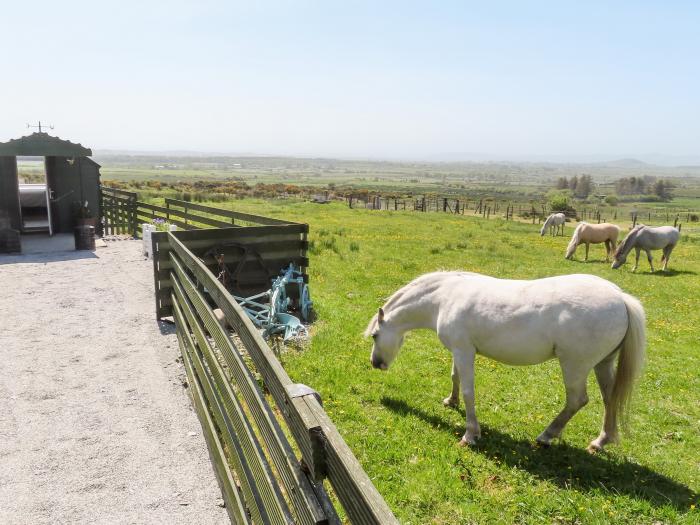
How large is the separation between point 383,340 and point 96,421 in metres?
3.33

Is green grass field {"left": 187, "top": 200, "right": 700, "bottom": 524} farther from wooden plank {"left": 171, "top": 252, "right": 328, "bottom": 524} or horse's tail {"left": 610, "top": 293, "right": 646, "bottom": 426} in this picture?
wooden plank {"left": 171, "top": 252, "right": 328, "bottom": 524}

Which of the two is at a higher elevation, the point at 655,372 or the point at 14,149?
Result: the point at 14,149

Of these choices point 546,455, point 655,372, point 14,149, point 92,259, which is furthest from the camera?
point 14,149

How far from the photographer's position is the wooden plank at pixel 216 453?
11.5 feet

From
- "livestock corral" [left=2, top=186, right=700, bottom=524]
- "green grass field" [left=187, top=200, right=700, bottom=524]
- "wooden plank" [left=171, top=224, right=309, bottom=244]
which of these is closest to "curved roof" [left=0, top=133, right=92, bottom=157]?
"livestock corral" [left=2, top=186, right=700, bottom=524]

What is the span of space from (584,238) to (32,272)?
18129 millimetres

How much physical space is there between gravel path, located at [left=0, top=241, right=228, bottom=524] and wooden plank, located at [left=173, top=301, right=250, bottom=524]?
0.48 ft

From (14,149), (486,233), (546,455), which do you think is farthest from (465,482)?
(486,233)

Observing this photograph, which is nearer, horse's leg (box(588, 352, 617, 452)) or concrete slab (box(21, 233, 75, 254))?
horse's leg (box(588, 352, 617, 452))

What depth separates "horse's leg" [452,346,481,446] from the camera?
5410 millimetres

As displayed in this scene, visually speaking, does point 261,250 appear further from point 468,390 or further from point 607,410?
point 607,410

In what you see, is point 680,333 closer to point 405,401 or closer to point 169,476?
point 405,401

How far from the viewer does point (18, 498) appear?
4.11 meters

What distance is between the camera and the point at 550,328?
16.7 ft
